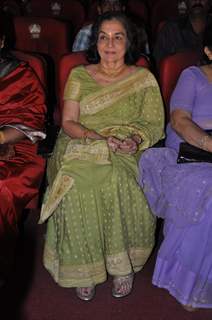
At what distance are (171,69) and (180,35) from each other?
1184 millimetres

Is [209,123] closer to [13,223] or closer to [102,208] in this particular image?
[102,208]

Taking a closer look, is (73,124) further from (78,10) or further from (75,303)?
(78,10)

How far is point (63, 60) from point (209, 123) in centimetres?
90

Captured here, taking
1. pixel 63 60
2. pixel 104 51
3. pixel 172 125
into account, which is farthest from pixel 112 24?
pixel 172 125

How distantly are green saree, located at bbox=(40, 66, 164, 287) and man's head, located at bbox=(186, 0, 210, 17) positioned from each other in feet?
5.47

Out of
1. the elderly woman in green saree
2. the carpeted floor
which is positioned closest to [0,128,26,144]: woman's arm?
the elderly woman in green saree

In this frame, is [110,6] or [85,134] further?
[110,6]

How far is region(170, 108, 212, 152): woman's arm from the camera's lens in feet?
7.24

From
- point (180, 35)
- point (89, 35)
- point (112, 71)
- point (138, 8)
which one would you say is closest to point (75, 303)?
point (112, 71)

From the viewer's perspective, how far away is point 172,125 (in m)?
2.39

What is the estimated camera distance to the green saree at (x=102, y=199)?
2.11m

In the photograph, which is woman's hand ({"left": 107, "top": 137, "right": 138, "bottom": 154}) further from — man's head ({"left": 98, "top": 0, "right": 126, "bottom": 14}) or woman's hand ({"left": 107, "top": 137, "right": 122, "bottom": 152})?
man's head ({"left": 98, "top": 0, "right": 126, "bottom": 14})

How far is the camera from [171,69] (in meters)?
2.66

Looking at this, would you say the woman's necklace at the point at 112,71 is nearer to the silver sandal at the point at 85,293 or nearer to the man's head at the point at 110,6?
the silver sandal at the point at 85,293
